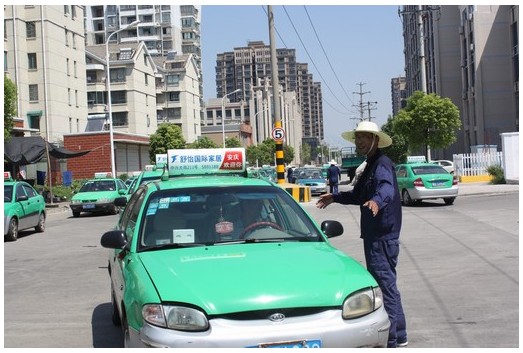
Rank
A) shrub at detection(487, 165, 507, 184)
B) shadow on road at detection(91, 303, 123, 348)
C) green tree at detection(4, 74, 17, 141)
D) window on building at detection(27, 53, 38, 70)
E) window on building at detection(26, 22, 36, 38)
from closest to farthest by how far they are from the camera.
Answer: shadow on road at detection(91, 303, 123, 348), green tree at detection(4, 74, 17, 141), shrub at detection(487, 165, 507, 184), window on building at detection(26, 22, 36, 38), window on building at detection(27, 53, 38, 70)

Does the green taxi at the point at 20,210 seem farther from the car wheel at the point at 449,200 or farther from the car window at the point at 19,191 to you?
the car wheel at the point at 449,200

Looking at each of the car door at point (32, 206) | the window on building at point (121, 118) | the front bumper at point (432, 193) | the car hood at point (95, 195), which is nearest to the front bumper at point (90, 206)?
the car hood at point (95, 195)

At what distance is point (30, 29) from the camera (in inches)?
A: 2125

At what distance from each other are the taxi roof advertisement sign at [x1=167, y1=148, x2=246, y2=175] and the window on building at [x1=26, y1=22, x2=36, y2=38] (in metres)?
45.4

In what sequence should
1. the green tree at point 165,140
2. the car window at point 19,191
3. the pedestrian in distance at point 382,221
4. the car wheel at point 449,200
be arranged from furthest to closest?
the green tree at point 165,140
the car wheel at point 449,200
the car window at point 19,191
the pedestrian in distance at point 382,221

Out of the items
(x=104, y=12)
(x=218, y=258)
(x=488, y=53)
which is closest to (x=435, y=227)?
(x=218, y=258)

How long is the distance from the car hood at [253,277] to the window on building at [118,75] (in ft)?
229

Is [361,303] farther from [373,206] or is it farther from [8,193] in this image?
[8,193]

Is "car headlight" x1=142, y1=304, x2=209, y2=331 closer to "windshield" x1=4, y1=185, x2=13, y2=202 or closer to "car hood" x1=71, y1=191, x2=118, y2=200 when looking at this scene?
"windshield" x1=4, y1=185, x2=13, y2=202

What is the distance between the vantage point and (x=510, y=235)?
45.8 feet

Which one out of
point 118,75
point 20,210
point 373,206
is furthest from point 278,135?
point 118,75

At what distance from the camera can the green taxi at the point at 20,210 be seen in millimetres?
16688

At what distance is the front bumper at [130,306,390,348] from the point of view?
4285 mm

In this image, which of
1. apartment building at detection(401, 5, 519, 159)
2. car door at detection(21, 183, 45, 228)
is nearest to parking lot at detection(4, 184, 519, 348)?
car door at detection(21, 183, 45, 228)
